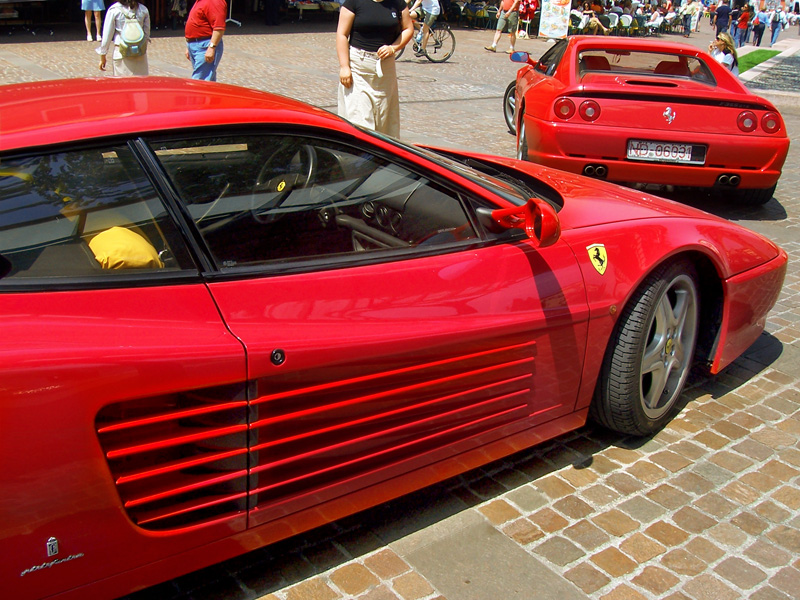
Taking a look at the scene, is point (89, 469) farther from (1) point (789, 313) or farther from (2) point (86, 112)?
(1) point (789, 313)

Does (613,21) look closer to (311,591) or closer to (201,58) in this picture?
(201,58)

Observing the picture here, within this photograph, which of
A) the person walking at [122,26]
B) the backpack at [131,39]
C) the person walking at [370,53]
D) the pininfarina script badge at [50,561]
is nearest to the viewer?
the pininfarina script badge at [50,561]

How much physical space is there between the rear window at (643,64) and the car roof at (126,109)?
4.90 meters

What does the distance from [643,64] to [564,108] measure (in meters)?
1.16

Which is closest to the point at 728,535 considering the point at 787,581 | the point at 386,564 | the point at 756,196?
the point at 787,581

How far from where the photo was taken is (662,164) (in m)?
6.44

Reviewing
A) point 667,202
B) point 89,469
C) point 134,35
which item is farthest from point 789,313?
point 134,35

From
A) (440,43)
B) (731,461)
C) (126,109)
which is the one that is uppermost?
(126,109)

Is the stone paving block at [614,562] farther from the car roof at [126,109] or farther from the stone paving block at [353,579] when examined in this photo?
the car roof at [126,109]

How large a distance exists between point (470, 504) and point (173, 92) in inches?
69.4

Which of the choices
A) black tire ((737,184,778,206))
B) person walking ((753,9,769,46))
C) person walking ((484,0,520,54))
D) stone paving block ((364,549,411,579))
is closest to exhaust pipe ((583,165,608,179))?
black tire ((737,184,778,206))

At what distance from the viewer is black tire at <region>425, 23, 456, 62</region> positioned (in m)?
17.4

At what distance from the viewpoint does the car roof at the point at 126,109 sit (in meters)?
2.16

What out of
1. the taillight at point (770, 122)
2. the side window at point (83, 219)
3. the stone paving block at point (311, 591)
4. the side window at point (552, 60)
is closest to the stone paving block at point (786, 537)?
the stone paving block at point (311, 591)
